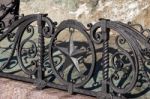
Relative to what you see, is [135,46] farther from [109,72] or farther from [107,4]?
[107,4]

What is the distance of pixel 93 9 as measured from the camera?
15.3 ft

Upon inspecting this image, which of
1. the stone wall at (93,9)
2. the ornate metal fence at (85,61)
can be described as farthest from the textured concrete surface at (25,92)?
the stone wall at (93,9)

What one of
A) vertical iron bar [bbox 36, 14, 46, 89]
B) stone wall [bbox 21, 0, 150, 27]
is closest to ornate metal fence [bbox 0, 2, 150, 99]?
vertical iron bar [bbox 36, 14, 46, 89]

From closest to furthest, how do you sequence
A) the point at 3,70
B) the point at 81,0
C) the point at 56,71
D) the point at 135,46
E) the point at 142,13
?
the point at 135,46, the point at 56,71, the point at 3,70, the point at 142,13, the point at 81,0

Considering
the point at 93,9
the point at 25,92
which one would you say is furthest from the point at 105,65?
the point at 93,9

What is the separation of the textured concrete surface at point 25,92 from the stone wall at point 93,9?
1.21m

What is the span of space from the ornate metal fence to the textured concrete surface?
1.7 inches

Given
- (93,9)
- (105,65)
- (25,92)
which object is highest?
(93,9)

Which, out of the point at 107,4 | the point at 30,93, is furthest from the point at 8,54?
the point at 107,4

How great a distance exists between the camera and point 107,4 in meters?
4.59

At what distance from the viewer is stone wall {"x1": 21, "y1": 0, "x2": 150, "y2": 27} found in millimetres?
4434

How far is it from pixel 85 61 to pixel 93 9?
94 cm

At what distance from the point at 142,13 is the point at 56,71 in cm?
127

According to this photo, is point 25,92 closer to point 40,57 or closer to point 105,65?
point 40,57
